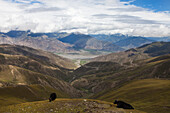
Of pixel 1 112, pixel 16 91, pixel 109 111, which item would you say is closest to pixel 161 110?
pixel 109 111

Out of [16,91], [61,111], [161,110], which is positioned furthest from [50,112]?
[16,91]

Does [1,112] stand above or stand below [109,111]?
below

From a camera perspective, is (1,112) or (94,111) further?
(1,112)

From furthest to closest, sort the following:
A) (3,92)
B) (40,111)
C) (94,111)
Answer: (3,92) → (40,111) → (94,111)

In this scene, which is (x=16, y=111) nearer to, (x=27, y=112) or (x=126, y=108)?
(x=27, y=112)

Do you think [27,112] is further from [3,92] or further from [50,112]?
[3,92]

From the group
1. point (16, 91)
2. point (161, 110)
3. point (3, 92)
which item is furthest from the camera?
point (16, 91)

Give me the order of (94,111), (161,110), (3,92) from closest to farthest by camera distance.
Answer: (94,111)
(161,110)
(3,92)

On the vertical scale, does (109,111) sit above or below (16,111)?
above

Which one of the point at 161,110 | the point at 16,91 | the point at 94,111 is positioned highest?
the point at 94,111
